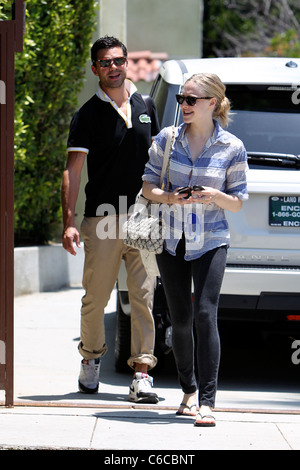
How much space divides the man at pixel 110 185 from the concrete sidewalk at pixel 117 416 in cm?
41

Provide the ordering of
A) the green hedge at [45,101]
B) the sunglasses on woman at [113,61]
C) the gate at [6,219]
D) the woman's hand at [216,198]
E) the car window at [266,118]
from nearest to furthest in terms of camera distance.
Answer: the woman's hand at [216,198]
the gate at [6,219]
the sunglasses on woman at [113,61]
the car window at [266,118]
the green hedge at [45,101]

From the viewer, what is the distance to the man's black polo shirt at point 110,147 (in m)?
5.66

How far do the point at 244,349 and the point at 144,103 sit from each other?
9.57 ft

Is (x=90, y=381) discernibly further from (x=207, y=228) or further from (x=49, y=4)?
(x=49, y=4)

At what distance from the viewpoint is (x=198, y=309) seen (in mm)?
4980

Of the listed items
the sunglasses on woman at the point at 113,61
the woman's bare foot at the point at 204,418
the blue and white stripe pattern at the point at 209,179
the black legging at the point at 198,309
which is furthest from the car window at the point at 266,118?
the woman's bare foot at the point at 204,418

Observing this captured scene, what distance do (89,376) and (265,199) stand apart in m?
1.57

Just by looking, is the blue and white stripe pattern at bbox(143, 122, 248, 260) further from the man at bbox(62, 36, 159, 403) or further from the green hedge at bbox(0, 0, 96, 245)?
the green hedge at bbox(0, 0, 96, 245)

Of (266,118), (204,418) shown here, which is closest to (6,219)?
(204,418)

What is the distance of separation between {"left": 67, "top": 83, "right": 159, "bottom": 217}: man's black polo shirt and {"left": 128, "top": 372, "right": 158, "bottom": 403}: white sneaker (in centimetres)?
103

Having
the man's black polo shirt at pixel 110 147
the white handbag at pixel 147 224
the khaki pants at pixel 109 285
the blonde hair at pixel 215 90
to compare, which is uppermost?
the blonde hair at pixel 215 90

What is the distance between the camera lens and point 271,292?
591 centimetres

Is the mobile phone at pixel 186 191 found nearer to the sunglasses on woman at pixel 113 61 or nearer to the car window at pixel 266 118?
the sunglasses on woman at pixel 113 61

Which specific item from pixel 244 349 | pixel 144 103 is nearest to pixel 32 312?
pixel 244 349
